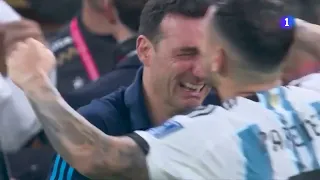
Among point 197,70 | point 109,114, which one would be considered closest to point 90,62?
point 197,70

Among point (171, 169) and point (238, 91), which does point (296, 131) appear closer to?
point (238, 91)

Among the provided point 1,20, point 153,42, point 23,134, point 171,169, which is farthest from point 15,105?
point 171,169

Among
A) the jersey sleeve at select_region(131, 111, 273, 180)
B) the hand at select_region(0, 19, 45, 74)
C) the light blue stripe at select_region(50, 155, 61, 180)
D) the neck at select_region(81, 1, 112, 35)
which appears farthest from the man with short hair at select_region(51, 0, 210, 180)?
the neck at select_region(81, 1, 112, 35)

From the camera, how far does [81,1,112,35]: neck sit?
4457 mm

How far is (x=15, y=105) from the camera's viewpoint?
3.04m

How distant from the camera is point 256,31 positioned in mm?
2398

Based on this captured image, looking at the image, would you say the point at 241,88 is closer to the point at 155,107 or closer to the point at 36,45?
the point at 36,45

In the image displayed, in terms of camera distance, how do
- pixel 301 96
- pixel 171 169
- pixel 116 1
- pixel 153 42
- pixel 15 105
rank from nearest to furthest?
pixel 171 169 < pixel 301 96 < pixel 15 105 < pixel 153 42 < pixel 116 1

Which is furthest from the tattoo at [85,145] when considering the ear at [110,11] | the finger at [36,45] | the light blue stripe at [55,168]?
the ear at [110,11]

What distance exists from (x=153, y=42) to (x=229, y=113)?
0.91 metres

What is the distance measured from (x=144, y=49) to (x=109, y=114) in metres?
0.37

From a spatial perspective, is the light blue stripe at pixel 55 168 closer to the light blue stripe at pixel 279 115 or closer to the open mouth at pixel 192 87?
the open mouth at pixel 192 87

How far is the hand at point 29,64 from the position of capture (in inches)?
94.7

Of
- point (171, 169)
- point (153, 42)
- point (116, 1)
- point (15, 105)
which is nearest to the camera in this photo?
point (171, 169)
